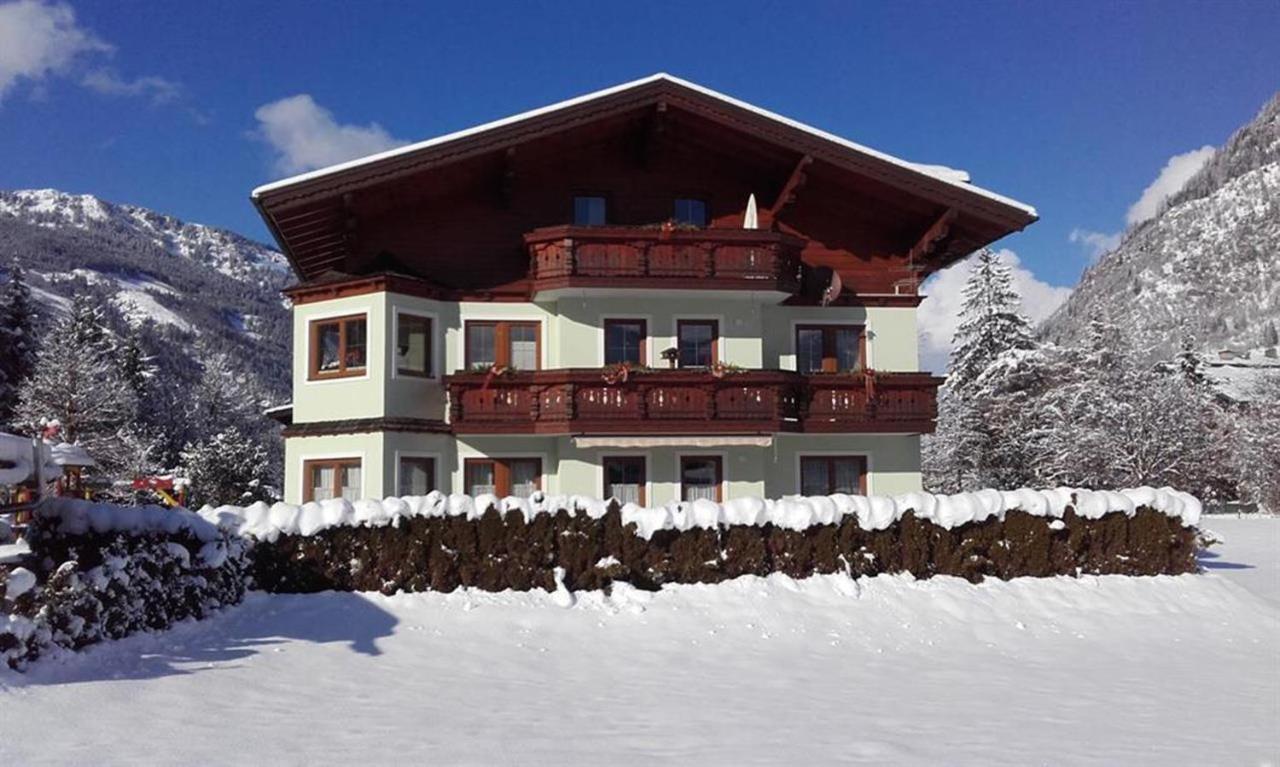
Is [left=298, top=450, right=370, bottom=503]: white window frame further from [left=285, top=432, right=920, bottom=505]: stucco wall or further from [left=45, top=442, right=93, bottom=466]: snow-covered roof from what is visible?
[left=45, top=442, right=93, bottom=466]: snow-covered roof

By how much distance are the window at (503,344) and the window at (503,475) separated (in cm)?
218

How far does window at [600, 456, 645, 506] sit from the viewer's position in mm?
23828

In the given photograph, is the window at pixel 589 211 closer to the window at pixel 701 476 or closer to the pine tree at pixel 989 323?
the window at pixel 701 476

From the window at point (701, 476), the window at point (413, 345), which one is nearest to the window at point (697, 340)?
the window at point (701, 476)

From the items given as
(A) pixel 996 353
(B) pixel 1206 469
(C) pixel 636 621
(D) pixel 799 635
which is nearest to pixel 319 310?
(C) pixel 636 621

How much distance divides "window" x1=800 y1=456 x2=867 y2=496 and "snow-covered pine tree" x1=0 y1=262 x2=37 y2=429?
39.9 meters

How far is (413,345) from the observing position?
23.2 m

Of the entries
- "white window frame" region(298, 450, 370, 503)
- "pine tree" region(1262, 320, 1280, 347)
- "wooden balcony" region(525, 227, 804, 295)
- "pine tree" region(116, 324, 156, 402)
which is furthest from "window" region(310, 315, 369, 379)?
"pine tree" region(1262, 320, 1280, 347)

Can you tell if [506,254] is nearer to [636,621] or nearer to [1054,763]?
[636,621]

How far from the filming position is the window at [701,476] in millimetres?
24047

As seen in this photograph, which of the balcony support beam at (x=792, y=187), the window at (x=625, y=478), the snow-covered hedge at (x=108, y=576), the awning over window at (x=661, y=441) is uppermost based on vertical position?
the balcony support beam at (x=792, y=187)

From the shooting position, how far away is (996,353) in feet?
170

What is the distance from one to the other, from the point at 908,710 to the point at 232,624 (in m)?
8.05

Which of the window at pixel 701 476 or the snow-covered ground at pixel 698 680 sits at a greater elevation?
the window at pixel 701 476
